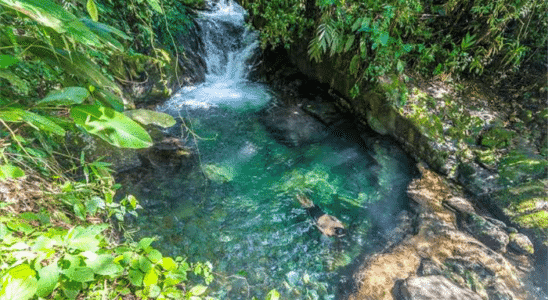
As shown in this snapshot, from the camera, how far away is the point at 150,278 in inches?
52.5

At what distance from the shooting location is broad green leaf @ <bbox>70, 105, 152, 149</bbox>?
106 cm

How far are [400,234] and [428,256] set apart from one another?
0.40 metres

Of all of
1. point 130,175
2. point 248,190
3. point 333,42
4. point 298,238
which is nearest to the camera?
point 298,238

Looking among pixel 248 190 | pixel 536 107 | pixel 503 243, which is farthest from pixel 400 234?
pixel 536 107

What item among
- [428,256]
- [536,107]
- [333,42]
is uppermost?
[333,42]

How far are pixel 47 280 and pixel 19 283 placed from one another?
0.26 ft

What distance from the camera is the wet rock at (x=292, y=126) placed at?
5.12m

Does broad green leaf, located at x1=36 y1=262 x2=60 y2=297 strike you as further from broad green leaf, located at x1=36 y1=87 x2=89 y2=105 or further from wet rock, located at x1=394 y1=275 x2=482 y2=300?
wet rock, located at x1=394 y1=275 x2=482 y2=300

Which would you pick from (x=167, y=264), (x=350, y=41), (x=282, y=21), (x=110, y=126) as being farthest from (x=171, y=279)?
(x=282, y=21)

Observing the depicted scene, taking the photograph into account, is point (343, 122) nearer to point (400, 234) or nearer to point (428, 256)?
point (400, 234)

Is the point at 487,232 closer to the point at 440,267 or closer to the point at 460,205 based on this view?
the point at 460,205

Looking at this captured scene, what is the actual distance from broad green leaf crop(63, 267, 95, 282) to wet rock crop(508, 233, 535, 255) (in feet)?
14.3

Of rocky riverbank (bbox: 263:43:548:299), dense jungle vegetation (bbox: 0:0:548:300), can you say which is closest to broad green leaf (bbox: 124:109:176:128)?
dense jungle vegetation (bbox: 0:0:548:300)

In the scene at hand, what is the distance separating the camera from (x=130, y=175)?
3637 millimetres
